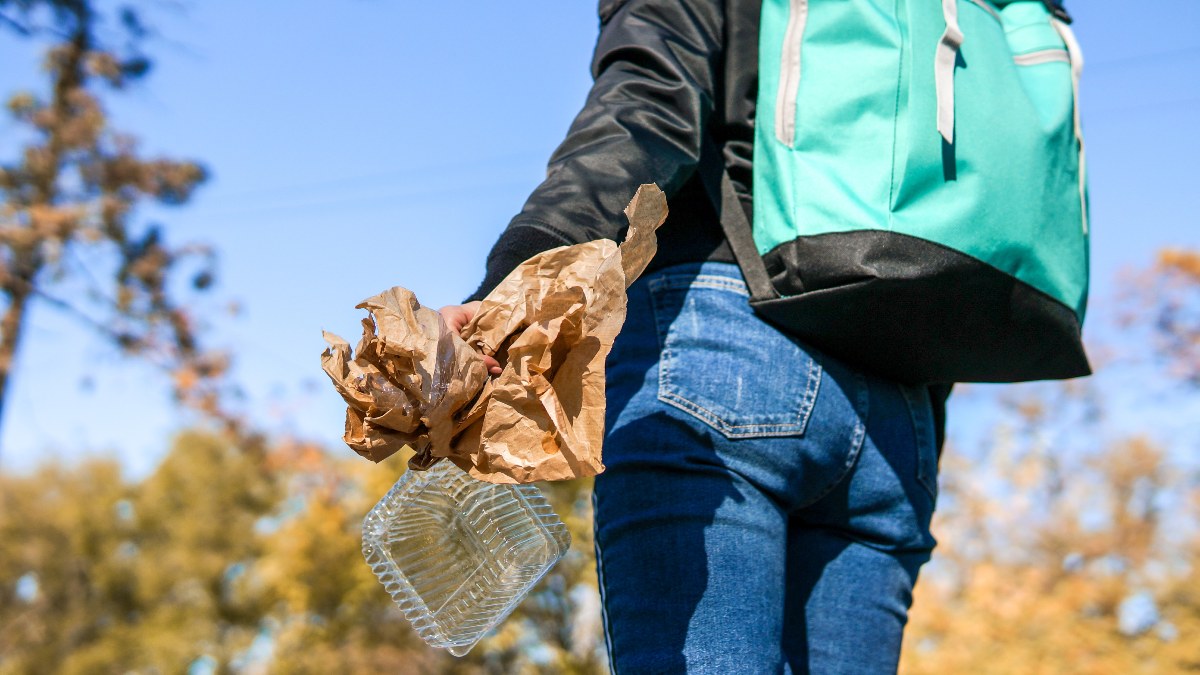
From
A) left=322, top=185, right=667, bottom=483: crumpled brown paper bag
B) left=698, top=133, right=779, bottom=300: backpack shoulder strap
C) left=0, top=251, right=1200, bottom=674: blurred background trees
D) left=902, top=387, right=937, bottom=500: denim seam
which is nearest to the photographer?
left=322, top=185, right=667, bottom=483: crumpled brown paper bag

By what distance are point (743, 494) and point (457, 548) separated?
1.10 feet

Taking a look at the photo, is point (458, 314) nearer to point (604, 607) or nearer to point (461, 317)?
point (461, 317)

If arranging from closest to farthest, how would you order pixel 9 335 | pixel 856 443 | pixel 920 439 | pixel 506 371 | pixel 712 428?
pixel 506 371 < pixel 712 428 < pixel 856 443 < pixel 920 439 < pixel 9 335

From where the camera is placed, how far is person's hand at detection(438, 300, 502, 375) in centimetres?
101

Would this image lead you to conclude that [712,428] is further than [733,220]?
No

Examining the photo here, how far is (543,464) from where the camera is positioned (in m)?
0.98

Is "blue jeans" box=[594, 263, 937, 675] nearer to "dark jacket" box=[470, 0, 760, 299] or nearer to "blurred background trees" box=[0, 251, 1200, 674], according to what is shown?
"dark jacket" box=[470, 0, 760, 299]

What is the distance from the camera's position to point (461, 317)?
3.37ft

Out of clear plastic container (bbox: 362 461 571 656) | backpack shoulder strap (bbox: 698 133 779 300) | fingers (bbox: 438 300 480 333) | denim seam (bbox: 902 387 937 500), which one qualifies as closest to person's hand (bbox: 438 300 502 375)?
fingers (bbox: 438 300 480 333)

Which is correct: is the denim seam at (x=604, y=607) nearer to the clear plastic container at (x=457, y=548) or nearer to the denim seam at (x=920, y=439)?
the clear plastic container at (x=457, y=548)

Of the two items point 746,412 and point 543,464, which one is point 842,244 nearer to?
point 746,412

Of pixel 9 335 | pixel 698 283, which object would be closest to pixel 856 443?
pixel 698 283

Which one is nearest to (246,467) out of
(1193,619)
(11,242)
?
(11,242)

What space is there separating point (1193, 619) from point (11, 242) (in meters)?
8.61
